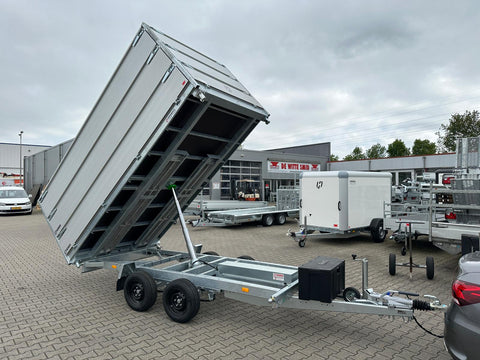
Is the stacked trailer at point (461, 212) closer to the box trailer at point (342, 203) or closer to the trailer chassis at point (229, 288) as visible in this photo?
the box trailer at point (342, 203)

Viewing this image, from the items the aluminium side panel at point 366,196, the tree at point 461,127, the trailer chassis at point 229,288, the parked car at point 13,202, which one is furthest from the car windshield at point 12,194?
the tree at point 461,127

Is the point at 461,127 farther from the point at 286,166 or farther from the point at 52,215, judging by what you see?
the point at 52,215

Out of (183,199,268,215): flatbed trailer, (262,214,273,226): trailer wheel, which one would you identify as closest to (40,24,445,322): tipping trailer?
(262,214,273,226): trailer wheel

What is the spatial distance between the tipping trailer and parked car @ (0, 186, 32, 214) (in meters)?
16.9

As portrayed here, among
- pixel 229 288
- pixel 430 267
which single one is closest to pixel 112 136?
pixel 229 288

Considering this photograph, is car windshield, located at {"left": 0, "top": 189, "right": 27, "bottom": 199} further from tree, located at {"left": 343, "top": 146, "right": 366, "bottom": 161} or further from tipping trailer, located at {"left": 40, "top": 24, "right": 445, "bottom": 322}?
tree, located at {"left": 343, "top": 146, "right": 366, "bottom": 161}

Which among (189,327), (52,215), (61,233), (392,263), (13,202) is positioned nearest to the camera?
(189,327)

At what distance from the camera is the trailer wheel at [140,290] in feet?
15.5

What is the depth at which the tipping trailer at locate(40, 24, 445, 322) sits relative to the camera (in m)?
3.98

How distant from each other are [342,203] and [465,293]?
704cm

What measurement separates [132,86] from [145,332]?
125 inches

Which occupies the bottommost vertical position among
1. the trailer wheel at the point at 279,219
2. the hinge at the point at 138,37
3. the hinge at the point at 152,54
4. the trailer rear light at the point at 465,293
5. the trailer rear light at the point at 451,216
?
Result: the trailer wheel at the point at 279,219

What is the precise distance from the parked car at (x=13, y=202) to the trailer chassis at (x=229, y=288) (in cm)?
1771

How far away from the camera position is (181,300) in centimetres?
451
